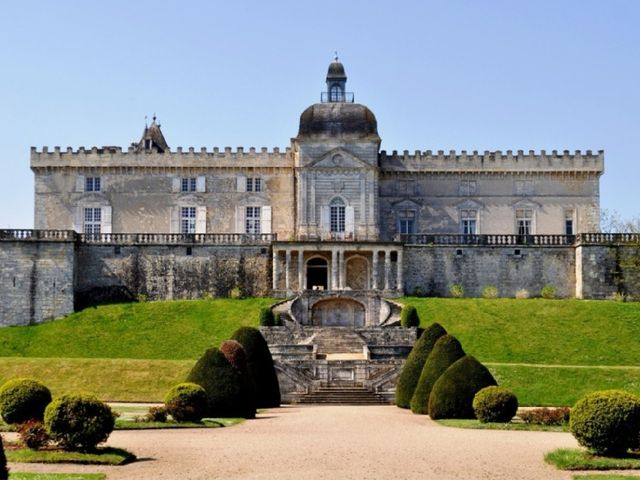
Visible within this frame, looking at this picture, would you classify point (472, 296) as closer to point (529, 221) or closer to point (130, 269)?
point (529, 221)

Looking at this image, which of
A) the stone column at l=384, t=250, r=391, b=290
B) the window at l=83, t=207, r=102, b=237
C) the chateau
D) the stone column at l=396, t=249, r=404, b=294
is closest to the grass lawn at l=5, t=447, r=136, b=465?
the chateau

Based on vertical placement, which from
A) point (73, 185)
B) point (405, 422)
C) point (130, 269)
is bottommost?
point (405, 422)

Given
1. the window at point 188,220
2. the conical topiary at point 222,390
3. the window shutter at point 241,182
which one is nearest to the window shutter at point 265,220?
the window shutter at point 241,182

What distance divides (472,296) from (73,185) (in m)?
24.5

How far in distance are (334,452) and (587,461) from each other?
4572 mm

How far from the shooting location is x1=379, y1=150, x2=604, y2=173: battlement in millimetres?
65000

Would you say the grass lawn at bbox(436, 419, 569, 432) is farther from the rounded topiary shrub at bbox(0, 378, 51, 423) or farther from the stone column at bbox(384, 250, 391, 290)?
the stone column at bbox(384, 250, 391, 290)

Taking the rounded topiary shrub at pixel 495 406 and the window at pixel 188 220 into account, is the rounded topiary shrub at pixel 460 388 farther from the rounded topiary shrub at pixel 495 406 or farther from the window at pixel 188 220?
the window at pixel 188 220

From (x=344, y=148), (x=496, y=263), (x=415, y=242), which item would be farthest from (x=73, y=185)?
(x=496, y=263)

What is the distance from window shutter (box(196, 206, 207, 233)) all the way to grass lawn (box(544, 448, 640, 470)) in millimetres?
45836

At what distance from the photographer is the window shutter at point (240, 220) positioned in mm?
64125

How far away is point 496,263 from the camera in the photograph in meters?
59.1

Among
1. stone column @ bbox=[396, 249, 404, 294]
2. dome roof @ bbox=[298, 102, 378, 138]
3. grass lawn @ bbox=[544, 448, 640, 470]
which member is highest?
dome roof @ bbox=[298, 102, 378, 138]

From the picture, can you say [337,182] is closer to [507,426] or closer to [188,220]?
[188,220]
